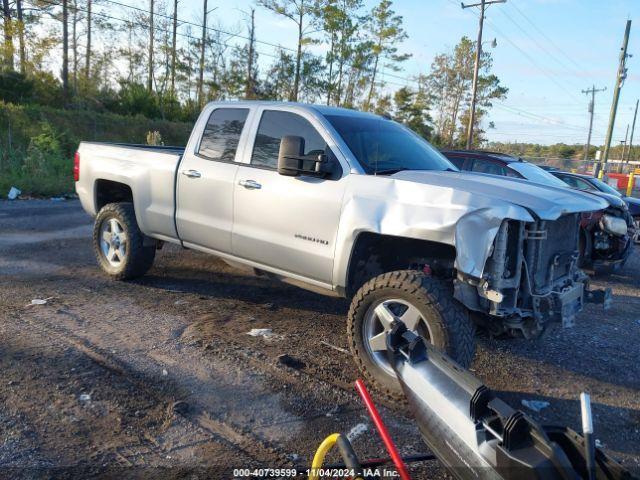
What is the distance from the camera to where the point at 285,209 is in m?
4.55

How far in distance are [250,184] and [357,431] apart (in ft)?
7.84

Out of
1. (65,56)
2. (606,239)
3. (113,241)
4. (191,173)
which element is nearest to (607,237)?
(606,239)

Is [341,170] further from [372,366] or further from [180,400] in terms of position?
[180,400]

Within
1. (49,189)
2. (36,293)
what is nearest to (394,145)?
(36,293)

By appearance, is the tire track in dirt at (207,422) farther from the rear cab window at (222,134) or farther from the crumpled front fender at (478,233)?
the rear cab window at (222,134)

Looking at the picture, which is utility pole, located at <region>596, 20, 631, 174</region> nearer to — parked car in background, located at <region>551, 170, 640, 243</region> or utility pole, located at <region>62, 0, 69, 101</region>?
parked car in background, located at <region>551, 170, 640, 243</region>

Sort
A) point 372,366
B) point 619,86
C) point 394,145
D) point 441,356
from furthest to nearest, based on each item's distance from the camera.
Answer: point 619,86
point 394,145
point 372,366
point 441,356

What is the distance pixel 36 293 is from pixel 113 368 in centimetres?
223

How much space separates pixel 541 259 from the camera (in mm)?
3752

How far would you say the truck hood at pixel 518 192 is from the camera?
140 inches

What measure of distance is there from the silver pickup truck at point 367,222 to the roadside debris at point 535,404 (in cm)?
50

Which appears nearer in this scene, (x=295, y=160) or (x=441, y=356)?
(x=441, y=356)

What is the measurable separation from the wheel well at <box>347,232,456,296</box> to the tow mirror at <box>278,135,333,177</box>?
62 cm

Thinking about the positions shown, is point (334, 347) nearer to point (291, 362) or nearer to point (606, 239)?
point (291, 362)
